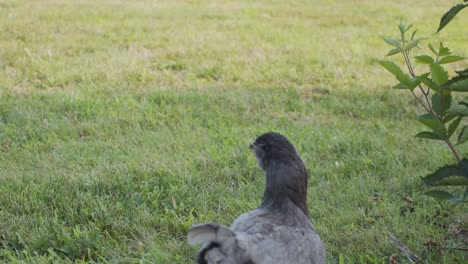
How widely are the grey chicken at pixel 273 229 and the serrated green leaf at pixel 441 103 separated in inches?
29.3

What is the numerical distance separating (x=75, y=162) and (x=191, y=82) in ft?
8.83

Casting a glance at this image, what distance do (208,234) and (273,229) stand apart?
0.47 m

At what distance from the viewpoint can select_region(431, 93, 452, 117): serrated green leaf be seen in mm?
2865

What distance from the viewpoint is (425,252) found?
3529 millimetres

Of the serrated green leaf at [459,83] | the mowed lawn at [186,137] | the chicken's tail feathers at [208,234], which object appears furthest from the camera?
the mowed lawn at [186,137]

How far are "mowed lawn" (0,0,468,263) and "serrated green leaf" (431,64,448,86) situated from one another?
1.11 metres

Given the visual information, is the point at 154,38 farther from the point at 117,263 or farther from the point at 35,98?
the point at 117,263

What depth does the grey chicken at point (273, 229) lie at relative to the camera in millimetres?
2350

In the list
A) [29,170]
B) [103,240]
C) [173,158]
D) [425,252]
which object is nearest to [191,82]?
[173,158]

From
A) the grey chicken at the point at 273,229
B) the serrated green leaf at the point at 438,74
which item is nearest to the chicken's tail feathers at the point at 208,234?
the grey chicken at the point at 273,229

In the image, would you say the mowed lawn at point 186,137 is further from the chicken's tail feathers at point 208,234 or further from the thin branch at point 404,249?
the chicken's tail feathers at point 208,234

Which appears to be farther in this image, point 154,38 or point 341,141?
point 154,38

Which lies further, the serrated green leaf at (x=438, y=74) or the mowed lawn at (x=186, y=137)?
the mowed lawn at (x=186, y=137)

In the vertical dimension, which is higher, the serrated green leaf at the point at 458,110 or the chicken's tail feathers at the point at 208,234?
the serrated green leaf at the point at 458,110
